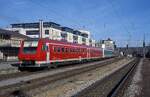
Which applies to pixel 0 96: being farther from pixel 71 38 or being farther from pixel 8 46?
pixel 71 38

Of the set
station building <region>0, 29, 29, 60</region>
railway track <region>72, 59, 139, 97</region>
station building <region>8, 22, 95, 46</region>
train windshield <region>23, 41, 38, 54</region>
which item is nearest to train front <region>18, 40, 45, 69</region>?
train windshield <region>23, 41, 38, 54</region>

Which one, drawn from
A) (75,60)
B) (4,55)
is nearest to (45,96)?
(75,60)

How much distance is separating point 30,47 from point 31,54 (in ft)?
2.67

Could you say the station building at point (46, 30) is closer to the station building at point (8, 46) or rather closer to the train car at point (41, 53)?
the station building at point (8, 46)

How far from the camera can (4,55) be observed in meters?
63.8

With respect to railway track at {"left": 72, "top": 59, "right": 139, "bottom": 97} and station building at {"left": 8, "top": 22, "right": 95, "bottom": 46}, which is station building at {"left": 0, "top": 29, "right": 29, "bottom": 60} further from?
railway track at {"left": 72, "top": 59, "right": 139, "bottom": 97}

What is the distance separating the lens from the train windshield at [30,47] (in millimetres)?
29644

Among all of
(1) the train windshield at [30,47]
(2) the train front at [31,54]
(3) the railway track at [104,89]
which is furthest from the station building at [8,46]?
(3) the railway track at [104,89]

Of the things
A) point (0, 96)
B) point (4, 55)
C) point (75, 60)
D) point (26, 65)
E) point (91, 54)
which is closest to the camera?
point (0, 96)

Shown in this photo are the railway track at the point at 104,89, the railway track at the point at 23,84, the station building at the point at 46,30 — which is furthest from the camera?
the station building at the point at 46,30

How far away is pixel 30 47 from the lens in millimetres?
29953

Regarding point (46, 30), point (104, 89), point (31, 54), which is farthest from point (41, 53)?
point (46, 30)

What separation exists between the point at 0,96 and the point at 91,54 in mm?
45446

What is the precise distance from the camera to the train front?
29.2 metres
